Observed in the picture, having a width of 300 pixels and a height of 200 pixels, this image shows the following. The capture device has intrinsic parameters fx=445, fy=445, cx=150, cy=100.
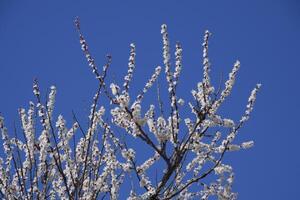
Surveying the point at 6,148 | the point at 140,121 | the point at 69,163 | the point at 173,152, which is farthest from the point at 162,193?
the point at 6,148

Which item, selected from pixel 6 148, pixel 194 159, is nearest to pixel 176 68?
pixel 194 159

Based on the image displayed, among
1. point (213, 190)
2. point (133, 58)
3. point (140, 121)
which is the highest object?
point (133, 58)

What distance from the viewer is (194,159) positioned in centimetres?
559

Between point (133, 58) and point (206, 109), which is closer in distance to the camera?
point (206, 109)

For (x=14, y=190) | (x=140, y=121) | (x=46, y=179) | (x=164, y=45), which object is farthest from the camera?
(x=14, y=190)

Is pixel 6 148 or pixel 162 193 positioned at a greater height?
pixel 6 148

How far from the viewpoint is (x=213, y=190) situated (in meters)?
6.07

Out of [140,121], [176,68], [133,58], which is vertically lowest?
[140,121]

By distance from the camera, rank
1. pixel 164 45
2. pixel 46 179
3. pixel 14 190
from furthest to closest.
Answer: pixel 14 190 → pixel 164 45 → pixel 46 179

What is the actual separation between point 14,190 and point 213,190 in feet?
8.64

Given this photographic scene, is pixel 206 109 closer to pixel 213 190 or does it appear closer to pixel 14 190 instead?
pixel 213 190

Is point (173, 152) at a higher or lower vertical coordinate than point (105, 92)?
lower

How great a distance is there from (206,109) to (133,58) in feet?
3.47

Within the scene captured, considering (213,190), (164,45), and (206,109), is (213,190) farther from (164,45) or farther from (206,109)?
(164,45)
